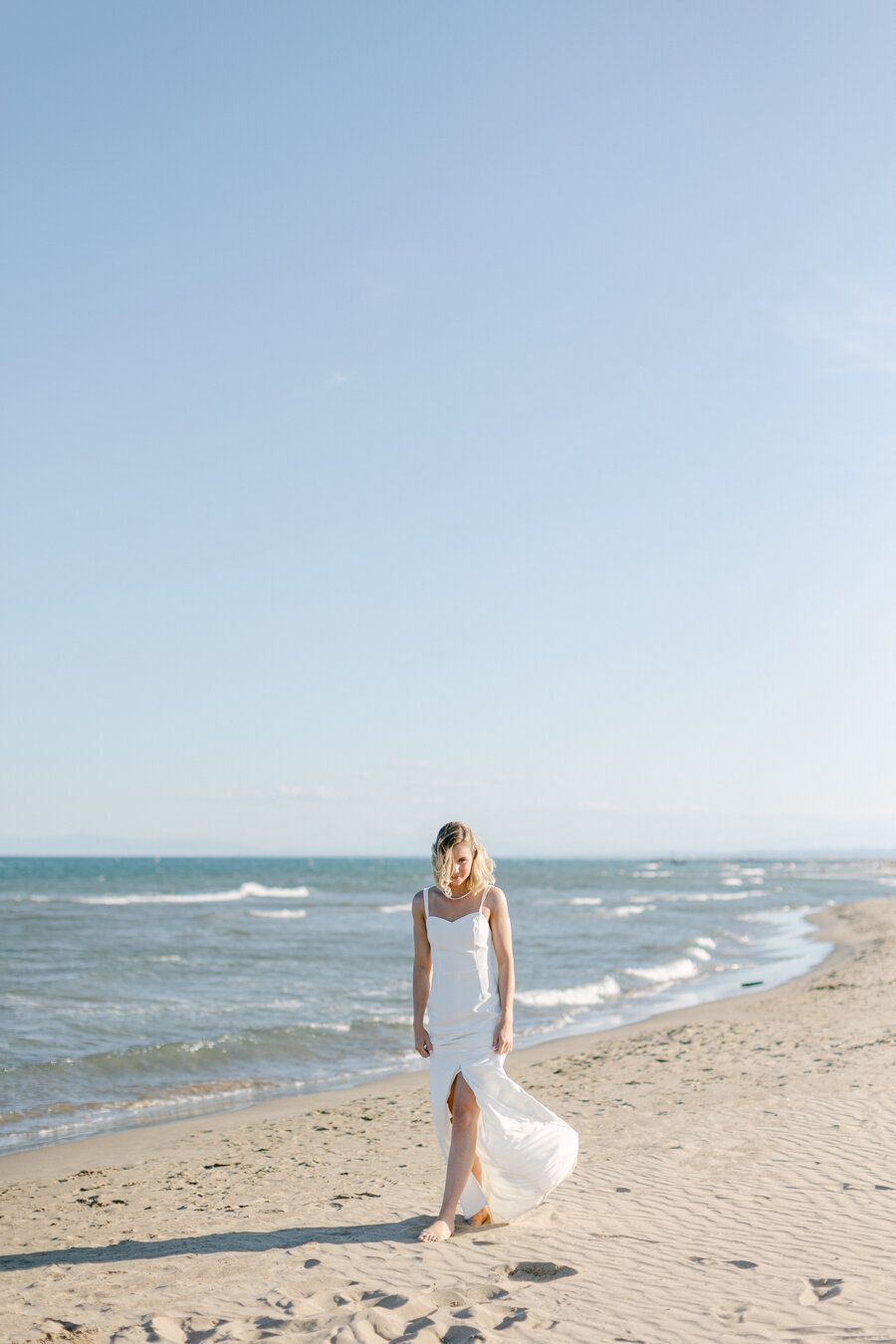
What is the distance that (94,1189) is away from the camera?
298 inches

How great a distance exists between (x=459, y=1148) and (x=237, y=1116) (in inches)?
218

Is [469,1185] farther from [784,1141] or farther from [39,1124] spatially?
[39,1124]

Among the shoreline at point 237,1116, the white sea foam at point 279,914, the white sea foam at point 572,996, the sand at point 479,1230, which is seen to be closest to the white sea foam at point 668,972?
the white sea foam at point 572,996

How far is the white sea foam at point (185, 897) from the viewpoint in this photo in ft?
159

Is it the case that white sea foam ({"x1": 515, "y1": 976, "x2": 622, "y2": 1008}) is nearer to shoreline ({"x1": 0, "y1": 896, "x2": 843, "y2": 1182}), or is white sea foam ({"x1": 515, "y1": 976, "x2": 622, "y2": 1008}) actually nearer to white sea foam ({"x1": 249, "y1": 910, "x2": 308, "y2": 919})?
shoreline ({"x1": 0, "y1": 896, "x2": 843, "y2": 1182})

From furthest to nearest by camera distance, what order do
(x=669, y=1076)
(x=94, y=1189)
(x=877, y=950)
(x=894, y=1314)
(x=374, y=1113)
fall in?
(x=877, y=950) < (x=669, y=1076) < (x=374, y=1113) < (x=94, y=1189) < (x=894, y=1314)

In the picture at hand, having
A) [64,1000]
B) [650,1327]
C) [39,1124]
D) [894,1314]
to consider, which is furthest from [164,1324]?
[64,1000]

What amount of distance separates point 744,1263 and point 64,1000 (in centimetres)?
1387

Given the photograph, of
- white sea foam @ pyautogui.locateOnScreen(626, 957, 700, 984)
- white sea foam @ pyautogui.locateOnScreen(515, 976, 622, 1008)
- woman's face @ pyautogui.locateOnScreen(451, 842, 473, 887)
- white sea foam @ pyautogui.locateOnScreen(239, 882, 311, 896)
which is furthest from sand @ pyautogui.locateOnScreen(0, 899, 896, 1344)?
white sea foam @ pyautogui.locateOnScreen(239, 882, 311, 896)

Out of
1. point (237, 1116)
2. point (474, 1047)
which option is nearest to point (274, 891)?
point (237, 1116)

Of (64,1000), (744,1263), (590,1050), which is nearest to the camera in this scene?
(744,1263)

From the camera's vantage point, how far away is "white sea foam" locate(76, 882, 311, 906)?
48.6 metres

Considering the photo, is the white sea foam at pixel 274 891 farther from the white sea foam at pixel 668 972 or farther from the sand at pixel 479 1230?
the sand at pixel 479 1230

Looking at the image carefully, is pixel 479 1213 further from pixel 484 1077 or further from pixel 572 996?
pixel 572 996
